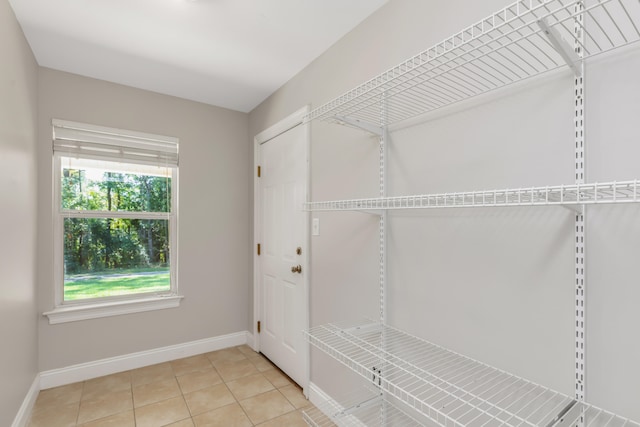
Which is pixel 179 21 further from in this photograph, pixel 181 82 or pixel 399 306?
pixel 399 306

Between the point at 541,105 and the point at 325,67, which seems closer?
the point at 541,105

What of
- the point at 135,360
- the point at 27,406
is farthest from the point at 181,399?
the point at 27,406

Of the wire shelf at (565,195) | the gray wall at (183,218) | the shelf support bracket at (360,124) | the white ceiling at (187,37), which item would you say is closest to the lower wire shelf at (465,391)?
the wire shelf at (565,195)

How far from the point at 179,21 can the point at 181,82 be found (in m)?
0.83

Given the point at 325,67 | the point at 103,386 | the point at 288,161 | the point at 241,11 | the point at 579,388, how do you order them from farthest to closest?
the point at 288,161
the point at 103,386
the point at 325,67
the point at 241,11
the point at 579,388

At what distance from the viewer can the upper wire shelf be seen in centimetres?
79

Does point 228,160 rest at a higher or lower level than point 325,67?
lower

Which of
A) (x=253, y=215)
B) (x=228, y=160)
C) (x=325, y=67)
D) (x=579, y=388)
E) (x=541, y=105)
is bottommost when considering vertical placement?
(x=579, y=388)

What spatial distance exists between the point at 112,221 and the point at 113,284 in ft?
1.73

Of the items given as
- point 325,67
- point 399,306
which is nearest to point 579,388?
point 399,306

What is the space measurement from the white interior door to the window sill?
32.8 inches

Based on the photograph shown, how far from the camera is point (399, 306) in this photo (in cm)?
155

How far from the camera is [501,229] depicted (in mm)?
1158

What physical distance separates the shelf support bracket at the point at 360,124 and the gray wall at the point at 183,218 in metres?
1.91
